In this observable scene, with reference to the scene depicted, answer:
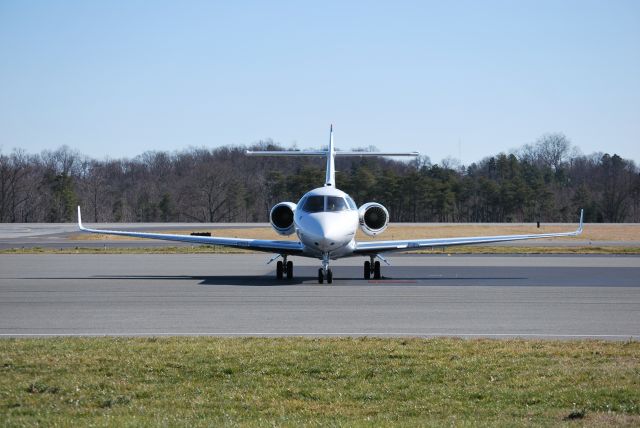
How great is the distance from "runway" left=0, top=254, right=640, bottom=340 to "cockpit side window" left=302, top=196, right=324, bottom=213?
2011 millimetres

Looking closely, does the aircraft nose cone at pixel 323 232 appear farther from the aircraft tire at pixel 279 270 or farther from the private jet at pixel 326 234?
the aircraft tire at pixel 279 270

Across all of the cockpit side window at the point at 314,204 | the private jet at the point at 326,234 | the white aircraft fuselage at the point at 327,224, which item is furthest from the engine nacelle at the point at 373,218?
the cockpit side window at the point at 314,204

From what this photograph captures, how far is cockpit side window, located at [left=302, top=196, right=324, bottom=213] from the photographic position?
23.8 metres

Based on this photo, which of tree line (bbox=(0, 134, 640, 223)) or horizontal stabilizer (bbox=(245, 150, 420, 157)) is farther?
tree line (bbox=(0, 134, 640, 223))

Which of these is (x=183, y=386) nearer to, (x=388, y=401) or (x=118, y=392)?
(x=118, y=392)

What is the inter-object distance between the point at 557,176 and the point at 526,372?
120910 mm

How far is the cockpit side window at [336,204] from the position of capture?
78.5 feet

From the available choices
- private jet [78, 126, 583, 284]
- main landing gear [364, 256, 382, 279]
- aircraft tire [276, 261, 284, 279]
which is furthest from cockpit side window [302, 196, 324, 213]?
main landing gear [364, 256, 382, 279]

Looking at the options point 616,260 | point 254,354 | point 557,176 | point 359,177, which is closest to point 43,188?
point 359,177

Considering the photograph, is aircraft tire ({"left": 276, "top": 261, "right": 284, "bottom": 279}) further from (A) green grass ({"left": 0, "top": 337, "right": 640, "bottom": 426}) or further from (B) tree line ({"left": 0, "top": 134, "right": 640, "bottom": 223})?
(B) tree line ({"left": 0, "top": 134, "right": 640, "bottom": 223})

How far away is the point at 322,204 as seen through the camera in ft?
78.3

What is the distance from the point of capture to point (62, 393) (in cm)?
853

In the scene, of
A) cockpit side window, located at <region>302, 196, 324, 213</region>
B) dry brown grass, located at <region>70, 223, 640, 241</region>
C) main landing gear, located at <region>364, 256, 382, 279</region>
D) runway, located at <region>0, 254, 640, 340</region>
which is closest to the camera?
runway, located at <region>0, 254, 640, 340</region>

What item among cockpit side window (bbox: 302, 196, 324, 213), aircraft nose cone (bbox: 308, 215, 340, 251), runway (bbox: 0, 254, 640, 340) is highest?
cockpit side window (bbox: 302, 196, 324, 213)
